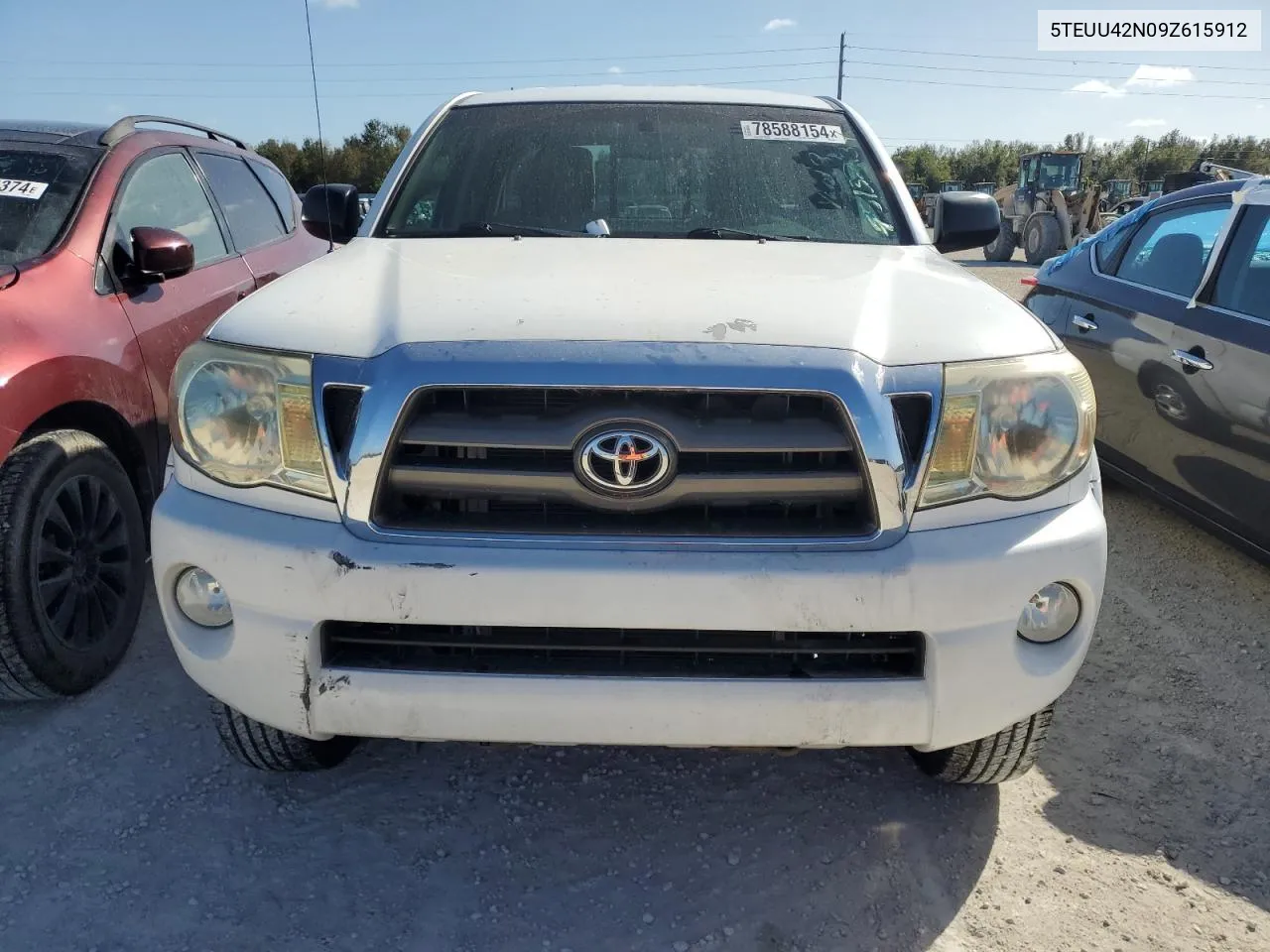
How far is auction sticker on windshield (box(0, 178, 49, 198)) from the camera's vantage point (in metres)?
3.34

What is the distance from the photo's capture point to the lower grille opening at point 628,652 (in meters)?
1.93

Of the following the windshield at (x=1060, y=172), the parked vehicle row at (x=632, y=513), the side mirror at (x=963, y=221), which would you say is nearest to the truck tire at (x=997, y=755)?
the parked vehicle row at (x=632, y=513)

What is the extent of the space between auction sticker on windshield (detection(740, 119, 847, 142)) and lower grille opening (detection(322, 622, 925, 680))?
201 centimetres

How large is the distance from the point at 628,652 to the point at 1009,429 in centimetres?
90

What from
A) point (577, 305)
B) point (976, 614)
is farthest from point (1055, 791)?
point (577, 305)

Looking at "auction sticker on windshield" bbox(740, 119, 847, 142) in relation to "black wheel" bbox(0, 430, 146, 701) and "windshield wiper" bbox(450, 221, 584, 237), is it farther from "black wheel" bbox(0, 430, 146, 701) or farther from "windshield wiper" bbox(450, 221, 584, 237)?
"black wheel" bbox(0, 430, 146, 701)

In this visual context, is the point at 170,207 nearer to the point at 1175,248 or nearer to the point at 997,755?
the point at 997,755

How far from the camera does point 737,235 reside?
9.65ft

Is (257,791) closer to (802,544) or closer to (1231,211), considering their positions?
(802,544)

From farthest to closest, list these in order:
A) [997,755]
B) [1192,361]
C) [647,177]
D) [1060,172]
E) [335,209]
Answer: [1060,172], [1192,361], [335,209], [647,177], [997,755]

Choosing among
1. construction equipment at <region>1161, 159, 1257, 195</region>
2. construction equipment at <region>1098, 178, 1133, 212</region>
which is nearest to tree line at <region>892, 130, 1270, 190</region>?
construction equipment at <region>1098, 178, 1133, 212</region>

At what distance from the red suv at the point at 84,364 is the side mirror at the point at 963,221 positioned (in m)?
2.66

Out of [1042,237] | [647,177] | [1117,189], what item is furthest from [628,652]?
[1117,189]

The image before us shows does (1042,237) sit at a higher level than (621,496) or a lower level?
lower
